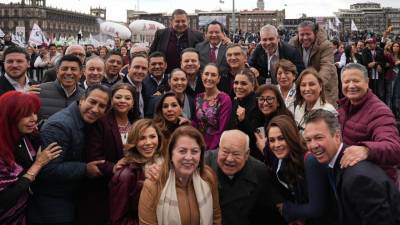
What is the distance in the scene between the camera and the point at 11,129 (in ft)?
10.7

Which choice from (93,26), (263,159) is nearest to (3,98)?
(263,159)

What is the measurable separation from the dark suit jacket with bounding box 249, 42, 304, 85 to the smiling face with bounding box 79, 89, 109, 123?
2.64 metres

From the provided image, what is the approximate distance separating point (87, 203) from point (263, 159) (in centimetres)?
171

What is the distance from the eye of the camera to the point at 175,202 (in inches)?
121

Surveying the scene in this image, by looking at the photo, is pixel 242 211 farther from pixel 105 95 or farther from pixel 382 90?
pixel 382 90

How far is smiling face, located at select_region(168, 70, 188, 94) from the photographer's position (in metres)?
4.93

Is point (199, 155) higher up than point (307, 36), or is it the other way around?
point (307, 36)

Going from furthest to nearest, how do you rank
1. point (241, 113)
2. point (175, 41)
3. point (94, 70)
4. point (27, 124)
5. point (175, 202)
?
1. point (175, 41)
2. point (94, 70)
3. point (241, 113)
4. point (27, 124)
5. point (175, 202)

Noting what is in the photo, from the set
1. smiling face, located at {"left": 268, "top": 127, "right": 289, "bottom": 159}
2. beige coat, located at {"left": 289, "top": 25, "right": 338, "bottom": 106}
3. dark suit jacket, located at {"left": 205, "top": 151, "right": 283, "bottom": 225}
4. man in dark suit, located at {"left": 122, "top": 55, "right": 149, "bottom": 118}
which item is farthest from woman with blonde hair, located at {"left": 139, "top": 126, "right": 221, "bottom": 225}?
beige coat, located at {"left": 289, "top": 25, "right": 338, "bottom": 106}

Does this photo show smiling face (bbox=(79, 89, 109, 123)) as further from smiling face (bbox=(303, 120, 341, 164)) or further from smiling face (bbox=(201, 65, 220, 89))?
smiling face (bbox=(303, 120, 341, 164))

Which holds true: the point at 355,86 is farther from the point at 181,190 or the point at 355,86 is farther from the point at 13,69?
the point at 13,69

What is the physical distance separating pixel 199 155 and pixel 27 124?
4.45ft

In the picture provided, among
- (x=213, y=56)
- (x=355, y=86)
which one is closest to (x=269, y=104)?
(x=355, y=86)

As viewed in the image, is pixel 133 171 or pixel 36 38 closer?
pixel 133 171
